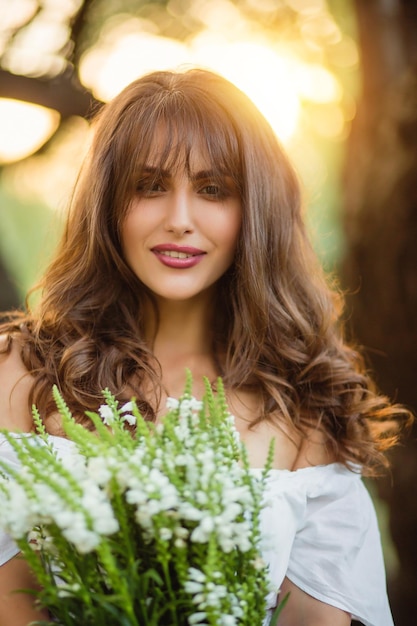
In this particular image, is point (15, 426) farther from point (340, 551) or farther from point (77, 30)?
point (77, 30)

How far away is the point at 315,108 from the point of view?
3455mm

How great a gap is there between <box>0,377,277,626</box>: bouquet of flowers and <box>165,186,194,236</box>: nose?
78cm

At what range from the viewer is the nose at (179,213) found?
195cm

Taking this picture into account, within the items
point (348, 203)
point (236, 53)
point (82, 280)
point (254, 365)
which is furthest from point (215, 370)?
point (236, 53)

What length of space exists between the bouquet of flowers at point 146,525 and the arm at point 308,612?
2.79 ft

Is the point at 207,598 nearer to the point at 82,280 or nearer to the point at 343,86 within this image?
the point at 82,280

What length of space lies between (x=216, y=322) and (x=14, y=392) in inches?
27.9

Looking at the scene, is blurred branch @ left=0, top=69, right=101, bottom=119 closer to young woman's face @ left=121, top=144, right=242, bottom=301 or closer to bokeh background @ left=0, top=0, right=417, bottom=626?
bokeh background @ left=0, top=0, right=417, bottom=626

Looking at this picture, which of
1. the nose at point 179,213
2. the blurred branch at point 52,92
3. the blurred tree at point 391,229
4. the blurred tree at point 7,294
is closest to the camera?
the nose at point 179,213

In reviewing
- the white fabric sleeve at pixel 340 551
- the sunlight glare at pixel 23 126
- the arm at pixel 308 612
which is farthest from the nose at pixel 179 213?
the sunlight glare at pixel 23 126

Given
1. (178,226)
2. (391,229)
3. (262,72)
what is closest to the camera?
(178,226)

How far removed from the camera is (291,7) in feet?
11.8

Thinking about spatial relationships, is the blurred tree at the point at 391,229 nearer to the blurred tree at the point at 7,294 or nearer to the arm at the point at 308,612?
the arm at the point at 308,612

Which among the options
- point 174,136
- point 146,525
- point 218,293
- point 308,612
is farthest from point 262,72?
point 146,525
